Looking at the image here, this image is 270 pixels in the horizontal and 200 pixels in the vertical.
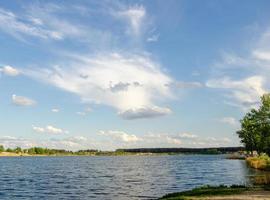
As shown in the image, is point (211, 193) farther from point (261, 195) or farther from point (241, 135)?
point (241, 135)

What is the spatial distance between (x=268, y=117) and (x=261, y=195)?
61278 millimetres

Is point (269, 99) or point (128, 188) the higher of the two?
point (269, 99)

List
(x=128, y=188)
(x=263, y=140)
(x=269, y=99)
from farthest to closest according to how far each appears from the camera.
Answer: (x=263, y=140) < (x=269, y=99) < (x=128, y=188)

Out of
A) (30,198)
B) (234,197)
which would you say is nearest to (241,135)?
(30,198)

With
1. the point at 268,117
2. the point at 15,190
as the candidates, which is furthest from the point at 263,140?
the point at 15,190

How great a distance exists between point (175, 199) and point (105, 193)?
2597 cm

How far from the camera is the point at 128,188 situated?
72.7m

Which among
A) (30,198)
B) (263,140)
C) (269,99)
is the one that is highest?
(269,99)

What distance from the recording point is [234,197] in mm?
42219

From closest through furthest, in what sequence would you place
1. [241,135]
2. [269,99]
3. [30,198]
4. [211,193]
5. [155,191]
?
1. [211,193]
2. [30,198]
3. [155,191]
4. [269,99]
5. [241,135]

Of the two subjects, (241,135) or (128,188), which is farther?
(241,135)

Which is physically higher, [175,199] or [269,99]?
[269,99]

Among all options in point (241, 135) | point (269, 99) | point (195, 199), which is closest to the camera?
point (195, 199)

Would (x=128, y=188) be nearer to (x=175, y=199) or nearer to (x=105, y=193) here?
(x=105, y=193)
